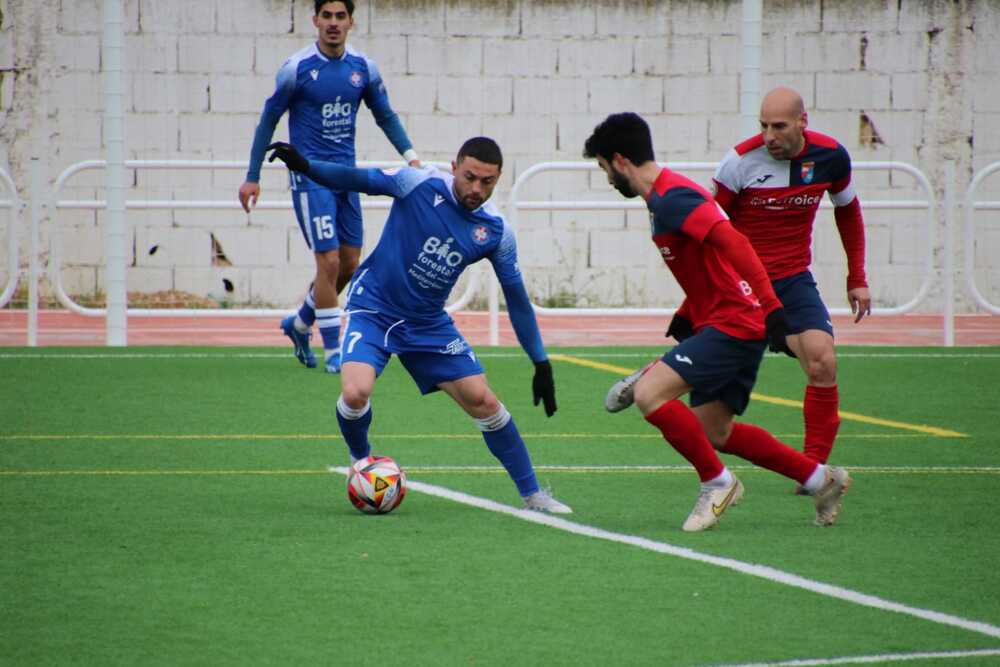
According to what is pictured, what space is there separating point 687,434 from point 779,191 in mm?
1441

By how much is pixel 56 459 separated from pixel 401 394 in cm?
315

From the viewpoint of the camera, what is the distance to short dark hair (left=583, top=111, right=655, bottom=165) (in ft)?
20.8

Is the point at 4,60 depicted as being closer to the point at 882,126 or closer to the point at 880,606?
the point at 882,126

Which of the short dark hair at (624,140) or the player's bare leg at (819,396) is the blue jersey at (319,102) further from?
the short dark hair at (624,140)

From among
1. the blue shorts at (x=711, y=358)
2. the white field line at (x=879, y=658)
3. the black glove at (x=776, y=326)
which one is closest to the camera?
the white field line at (x=879, y=658)

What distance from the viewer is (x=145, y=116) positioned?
16672 mm

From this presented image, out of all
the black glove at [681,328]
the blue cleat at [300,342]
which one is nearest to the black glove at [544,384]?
the black glove at [681,328]

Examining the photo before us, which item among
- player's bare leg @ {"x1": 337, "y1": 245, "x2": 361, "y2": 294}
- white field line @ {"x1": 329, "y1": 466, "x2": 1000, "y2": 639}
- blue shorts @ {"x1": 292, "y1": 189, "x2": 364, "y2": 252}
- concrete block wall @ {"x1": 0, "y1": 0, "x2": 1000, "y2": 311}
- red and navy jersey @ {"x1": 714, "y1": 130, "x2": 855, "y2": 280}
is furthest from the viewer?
concrete block wall @ {"x1": 0, "y1": 0, "x2": 1000, "y2": 311}

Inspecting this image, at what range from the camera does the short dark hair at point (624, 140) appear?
6348 millimetres

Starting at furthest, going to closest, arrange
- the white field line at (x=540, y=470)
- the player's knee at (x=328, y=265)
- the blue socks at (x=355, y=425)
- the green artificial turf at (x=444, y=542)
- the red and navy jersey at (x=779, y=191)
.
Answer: the player's knee at (x=328, y=265) < the white field line at (x=540, y=470) < the red and navy jersey at (x=779, y=191) < the blue socks at (x=355, y=425) < the green artificial turf at (x=444, y=542)

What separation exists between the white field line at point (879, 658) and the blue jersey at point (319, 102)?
6626 millimetres

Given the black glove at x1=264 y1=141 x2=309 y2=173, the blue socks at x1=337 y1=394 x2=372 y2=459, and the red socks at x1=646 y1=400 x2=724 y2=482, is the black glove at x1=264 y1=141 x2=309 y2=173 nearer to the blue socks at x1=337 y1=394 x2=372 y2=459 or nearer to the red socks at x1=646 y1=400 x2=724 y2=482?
the blue socks at x1=337 y1=394 x2=372 y2=459

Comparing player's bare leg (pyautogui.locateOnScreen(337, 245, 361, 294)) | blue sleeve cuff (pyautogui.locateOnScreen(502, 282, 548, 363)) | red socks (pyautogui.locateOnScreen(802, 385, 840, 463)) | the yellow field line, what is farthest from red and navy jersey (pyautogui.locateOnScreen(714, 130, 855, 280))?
player's bare leg (pyautogui.locateOnScreen(337, 245, 361, 294))

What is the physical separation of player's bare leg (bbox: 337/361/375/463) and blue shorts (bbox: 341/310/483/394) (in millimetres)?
59
